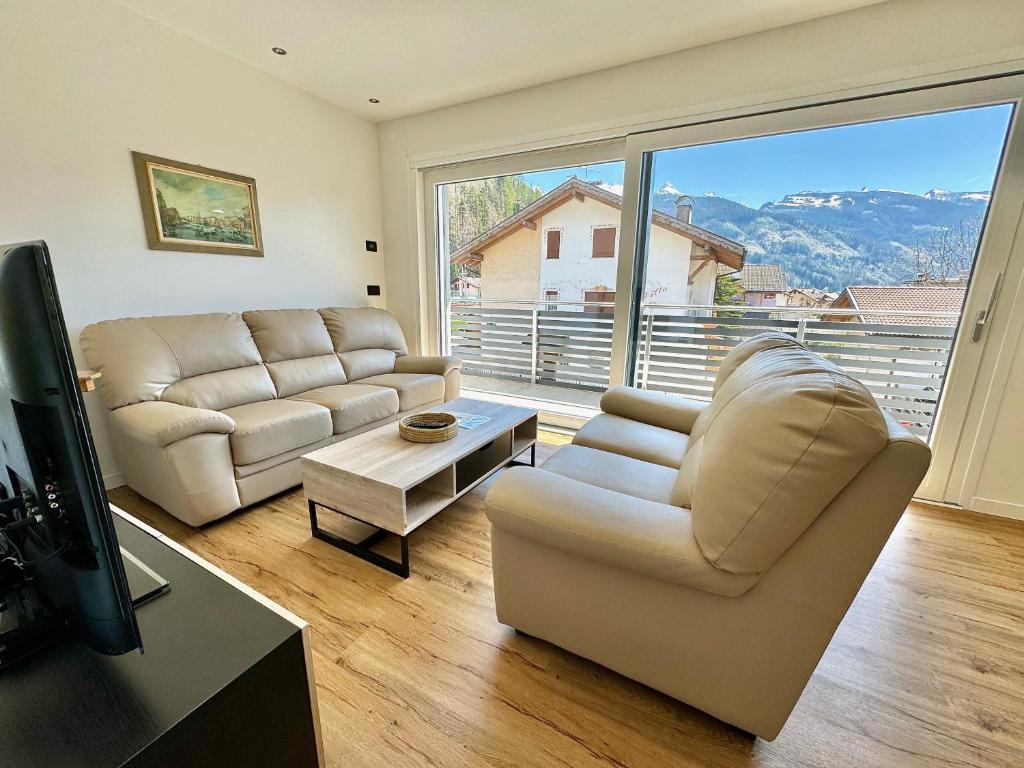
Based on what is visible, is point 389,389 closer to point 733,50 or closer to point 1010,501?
point 733,50

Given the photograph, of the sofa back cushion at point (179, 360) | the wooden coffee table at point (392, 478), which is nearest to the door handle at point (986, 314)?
the wooden coffee table at point (392, 478)

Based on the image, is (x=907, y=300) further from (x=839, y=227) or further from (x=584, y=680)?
(x=584, y=680)

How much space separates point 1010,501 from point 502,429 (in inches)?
106

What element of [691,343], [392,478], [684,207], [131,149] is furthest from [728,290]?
[131,149]

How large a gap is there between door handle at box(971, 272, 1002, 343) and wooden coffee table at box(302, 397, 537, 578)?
2.43 m

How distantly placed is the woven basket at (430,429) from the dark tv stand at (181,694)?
1.17 meters

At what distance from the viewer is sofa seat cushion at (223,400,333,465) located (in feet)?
6.58

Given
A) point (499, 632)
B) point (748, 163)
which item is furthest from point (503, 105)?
point (499, 632)

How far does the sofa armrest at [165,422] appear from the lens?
5.85 feet

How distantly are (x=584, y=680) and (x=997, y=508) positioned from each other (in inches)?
100

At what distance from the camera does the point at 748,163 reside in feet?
8.82

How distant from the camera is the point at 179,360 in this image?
2.29 meters

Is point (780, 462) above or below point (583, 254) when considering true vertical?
below

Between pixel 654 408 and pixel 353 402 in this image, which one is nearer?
pixel 654 408
